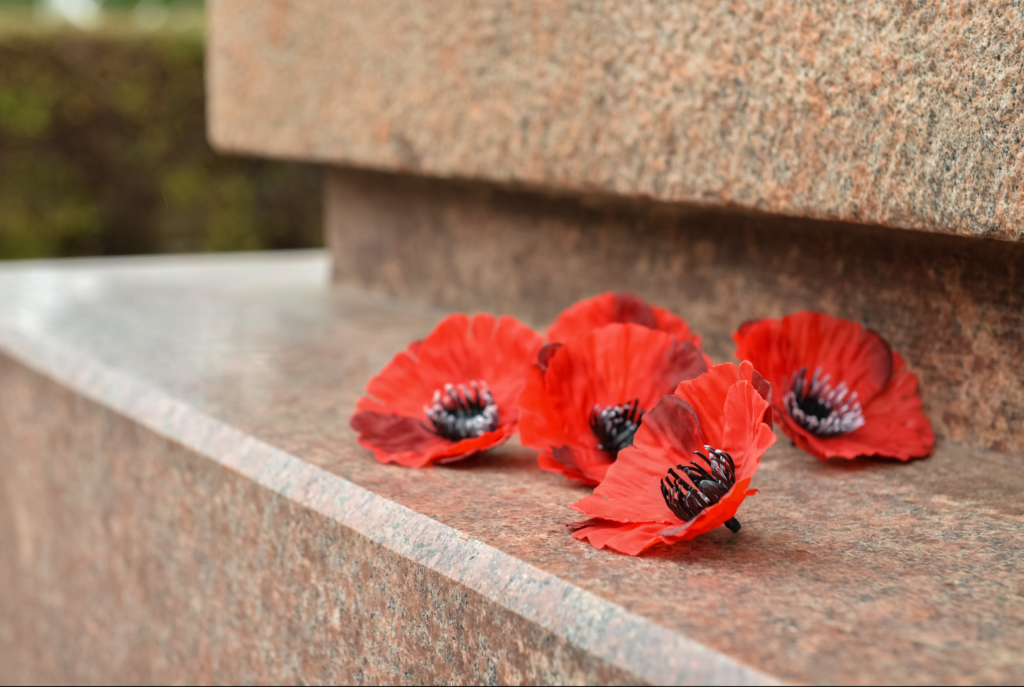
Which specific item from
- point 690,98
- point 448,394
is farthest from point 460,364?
point 690,98

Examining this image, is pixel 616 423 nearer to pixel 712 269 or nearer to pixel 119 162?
pixel 712 269

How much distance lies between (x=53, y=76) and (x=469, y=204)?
6080 millimetres

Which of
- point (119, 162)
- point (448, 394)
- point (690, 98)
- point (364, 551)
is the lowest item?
point (119, 162)

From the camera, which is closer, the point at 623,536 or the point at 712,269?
the point at 623,536

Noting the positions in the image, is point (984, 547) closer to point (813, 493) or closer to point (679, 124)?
point (813, 493)

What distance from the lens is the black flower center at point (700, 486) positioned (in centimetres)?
82

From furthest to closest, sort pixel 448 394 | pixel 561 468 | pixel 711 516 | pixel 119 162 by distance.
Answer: pixel 119 162
pixel 448 394
pixel 561 468
pixel 711 516

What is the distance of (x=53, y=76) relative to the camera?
22.9 feet

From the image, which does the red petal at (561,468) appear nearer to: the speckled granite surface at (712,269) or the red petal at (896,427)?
the red petal at (896,427)

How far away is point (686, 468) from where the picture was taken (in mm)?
829

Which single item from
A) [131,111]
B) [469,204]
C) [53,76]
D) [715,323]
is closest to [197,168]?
[131,111]

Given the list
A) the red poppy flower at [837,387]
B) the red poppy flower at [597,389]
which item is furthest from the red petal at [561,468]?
the red poppy flower at [837,387]

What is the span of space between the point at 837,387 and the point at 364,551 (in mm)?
574

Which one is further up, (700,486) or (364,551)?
(700,486)
